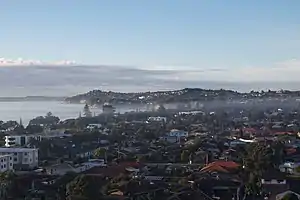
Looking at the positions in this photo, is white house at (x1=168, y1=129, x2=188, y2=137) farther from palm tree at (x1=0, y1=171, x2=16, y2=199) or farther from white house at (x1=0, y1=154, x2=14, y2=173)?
palm tree at (x1=0, y1=171, x2=16, y2=199)

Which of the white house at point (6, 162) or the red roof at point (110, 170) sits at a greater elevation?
the red roof at point (110, 170)

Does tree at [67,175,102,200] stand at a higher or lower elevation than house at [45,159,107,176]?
higher

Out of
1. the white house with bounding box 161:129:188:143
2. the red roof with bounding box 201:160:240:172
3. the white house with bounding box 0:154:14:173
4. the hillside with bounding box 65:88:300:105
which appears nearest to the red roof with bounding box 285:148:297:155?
the red roof with bounding box 201:160:240:172

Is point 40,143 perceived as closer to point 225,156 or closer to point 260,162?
point 225,156

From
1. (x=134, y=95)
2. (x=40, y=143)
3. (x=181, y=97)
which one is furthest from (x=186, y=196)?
(x=134, y=95)

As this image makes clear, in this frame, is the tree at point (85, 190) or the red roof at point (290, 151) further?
the red roof at point (290, 151)

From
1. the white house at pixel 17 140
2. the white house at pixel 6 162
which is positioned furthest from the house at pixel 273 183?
the white house at pixel 17 140

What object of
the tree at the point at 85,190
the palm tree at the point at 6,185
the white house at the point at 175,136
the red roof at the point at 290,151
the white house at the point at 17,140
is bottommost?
the white house at the point at 175,136

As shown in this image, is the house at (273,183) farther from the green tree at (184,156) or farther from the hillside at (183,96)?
the hillside at (183,96)

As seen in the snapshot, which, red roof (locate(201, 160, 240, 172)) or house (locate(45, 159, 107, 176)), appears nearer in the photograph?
red roof (locate(201, 160, 240, 172))

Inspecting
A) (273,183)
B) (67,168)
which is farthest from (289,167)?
(67,168)
